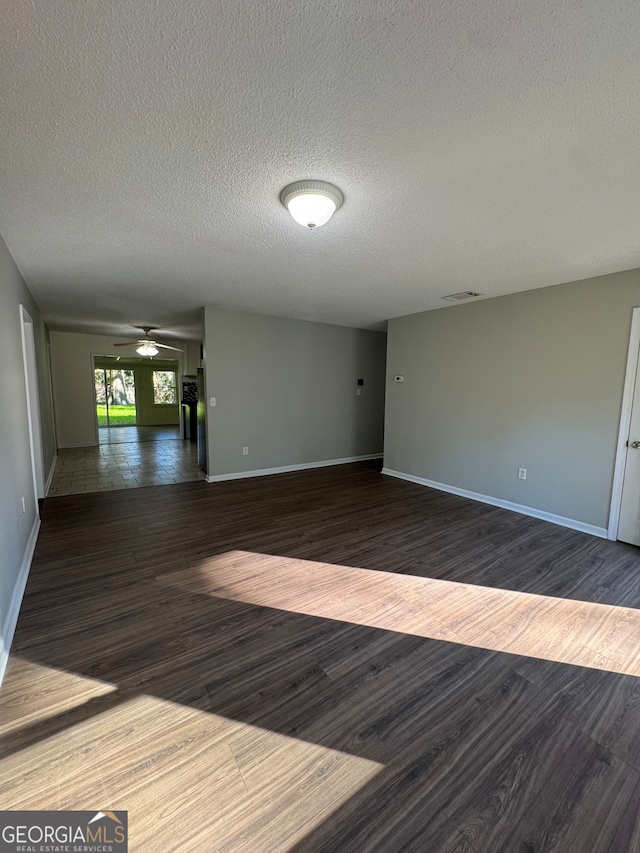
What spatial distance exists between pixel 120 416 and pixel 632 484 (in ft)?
41.7

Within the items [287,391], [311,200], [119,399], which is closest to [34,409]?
[287,391]

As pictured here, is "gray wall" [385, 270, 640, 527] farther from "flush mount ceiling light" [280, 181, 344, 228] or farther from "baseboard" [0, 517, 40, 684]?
"baseboard" [0, 517, 40, 684]

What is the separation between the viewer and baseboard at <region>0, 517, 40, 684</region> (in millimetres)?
1814

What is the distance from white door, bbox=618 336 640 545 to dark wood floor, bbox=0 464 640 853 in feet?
0.80

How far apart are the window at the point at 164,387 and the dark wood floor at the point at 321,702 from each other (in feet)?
31.2

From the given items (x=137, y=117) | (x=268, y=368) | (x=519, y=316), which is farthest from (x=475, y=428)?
(x=137, y=117)

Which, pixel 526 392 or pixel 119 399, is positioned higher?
pixel 526 392

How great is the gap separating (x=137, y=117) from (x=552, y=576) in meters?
3.79

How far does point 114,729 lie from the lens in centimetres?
148

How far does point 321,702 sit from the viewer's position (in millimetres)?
1633

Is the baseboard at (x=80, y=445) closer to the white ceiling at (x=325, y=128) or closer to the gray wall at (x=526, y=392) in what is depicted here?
the white ceiling at (x=325, y=128)

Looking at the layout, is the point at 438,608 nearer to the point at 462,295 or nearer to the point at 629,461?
the point at 629,461

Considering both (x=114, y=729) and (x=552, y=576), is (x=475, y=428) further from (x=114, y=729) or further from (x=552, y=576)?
(x=114, y=729)

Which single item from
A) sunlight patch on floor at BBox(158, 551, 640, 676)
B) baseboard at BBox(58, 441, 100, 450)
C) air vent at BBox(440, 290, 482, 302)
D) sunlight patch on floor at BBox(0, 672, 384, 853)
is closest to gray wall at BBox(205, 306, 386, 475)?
air vent at BBox(440, 290, 482, 302)
